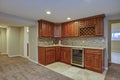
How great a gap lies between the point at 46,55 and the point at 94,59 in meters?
2.20

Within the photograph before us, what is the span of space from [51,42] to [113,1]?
12.6 ft

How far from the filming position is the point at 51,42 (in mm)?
5352

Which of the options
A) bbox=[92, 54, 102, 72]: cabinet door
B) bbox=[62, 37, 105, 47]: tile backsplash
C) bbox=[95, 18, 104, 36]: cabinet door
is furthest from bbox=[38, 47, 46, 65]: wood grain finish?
bbox=[95, 18, 104, 36]: cabinet door

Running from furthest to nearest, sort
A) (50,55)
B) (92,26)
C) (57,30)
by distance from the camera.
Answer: (57,30) → (50,55) → (92,26)

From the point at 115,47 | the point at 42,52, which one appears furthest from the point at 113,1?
the point at 115,47

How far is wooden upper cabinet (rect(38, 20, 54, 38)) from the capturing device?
4.45 metres

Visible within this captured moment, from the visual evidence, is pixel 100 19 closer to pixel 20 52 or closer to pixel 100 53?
pixel 100 53

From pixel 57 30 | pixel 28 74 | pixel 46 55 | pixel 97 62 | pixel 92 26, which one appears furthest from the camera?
pixel 57 30

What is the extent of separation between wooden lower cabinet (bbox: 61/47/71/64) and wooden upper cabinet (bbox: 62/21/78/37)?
0.82m

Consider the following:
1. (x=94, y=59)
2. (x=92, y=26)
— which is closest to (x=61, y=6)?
(x=92, y=26)

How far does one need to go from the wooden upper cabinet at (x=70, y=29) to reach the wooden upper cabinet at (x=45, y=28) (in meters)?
0.72

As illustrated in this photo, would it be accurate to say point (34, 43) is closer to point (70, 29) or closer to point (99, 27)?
point (70, 29)

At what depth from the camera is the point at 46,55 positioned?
13.8ft

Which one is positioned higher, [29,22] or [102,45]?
[29,22]
